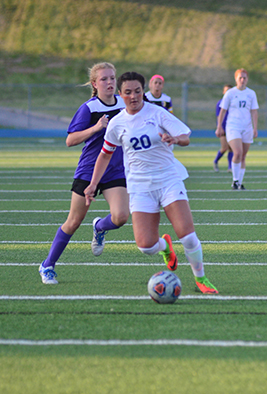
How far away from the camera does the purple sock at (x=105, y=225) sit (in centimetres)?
583

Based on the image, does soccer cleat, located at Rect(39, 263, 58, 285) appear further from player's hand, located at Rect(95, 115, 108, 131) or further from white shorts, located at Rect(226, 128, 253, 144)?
white shorts, located at Rect(226, 128, 253, 144)

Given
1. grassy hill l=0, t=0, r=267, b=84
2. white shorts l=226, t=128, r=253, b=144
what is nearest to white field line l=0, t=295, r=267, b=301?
white shorts l=226, t=128, r=253, b=144

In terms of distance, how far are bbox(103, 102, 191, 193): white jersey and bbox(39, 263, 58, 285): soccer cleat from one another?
117 centimetres

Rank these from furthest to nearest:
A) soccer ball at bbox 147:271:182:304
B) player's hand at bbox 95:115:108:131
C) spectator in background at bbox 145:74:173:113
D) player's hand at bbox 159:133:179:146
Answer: spectator in background at bbox 145:74:173:113, player's hand at bbox 95:115:108:131, soccer ball at bbox 147:271:182:304, player's hand at bbox 159:133:179:146

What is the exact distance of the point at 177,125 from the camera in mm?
4770

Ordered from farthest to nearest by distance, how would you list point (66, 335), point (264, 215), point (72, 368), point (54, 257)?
1. point (264, 215)
2. point (54, 257)
3. point (66, 335)
4. point (72, 368)

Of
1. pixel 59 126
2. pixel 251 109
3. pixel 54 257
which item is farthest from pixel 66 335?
pixel 59 126

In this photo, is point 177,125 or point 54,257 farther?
point 54,257

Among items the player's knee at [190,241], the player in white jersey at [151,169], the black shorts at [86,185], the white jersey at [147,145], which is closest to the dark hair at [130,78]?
the player in white jersey at [151,169]

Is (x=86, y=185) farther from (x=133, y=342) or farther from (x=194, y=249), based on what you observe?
(x=133, y=342)

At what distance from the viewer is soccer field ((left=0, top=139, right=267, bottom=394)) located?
11.0ft

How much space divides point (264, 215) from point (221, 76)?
48.8m

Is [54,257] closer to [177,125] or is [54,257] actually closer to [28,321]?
[28,321]

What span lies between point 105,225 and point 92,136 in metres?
0.93
